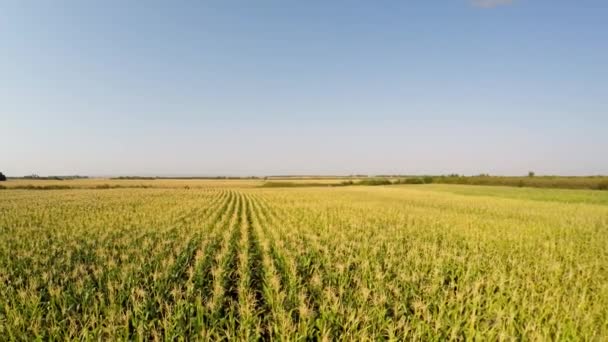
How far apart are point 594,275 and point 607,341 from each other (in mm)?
4117

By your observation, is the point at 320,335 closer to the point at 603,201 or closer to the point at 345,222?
the point at 345,222

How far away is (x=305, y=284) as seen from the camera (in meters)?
7.40

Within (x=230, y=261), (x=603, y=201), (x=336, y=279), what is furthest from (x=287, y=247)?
(x=603, y=201)

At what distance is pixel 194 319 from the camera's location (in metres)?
5.11

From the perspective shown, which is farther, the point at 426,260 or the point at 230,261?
the point at 230,261

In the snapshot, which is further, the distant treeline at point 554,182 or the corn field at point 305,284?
the distant treeline at point 554,182

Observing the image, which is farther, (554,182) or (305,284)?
(554,182)

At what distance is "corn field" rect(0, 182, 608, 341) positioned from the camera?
5.06 m

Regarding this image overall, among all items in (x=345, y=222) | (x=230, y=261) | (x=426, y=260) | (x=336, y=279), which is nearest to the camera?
(x=336, y=279)

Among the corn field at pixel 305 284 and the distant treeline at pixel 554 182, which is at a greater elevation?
the distant treeline at pixel 554 182

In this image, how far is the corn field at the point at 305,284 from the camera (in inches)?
199

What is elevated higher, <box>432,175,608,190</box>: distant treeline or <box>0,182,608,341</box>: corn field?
<box>432,175,608,190</box>: distant treeline

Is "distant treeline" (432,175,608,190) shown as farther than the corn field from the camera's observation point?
Yes

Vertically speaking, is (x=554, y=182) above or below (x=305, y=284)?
above
